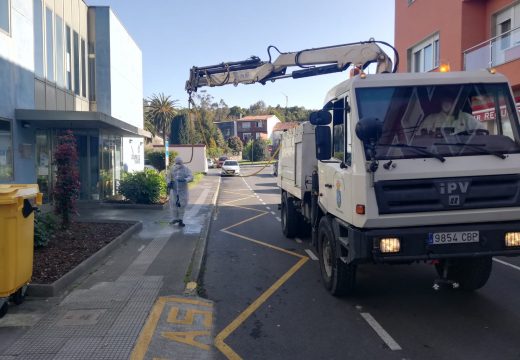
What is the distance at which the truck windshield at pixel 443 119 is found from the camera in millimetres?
5125

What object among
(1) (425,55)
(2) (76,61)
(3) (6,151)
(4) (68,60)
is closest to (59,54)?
(4) (68,60)

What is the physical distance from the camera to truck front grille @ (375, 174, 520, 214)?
488 cm

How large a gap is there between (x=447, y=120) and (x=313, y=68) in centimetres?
522

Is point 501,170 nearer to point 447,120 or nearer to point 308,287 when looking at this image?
point 447,120

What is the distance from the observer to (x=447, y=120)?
538 centimetres

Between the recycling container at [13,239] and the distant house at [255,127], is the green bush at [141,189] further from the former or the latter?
the distant house at [255,127]

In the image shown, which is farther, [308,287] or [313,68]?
[313,68]

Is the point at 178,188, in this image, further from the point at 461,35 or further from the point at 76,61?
the point at 461,35

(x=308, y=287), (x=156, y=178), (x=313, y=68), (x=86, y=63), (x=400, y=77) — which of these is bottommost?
(x=308, y=287)

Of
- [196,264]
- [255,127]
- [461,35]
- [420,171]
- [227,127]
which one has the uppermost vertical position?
[227,127]

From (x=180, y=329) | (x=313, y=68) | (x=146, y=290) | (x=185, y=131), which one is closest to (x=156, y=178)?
(x=313, y=68)

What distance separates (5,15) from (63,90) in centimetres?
417

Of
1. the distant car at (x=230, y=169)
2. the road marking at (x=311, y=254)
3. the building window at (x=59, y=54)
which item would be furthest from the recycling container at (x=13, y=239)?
the distant car at (x=230, y=169)

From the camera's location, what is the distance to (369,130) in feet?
16.0
